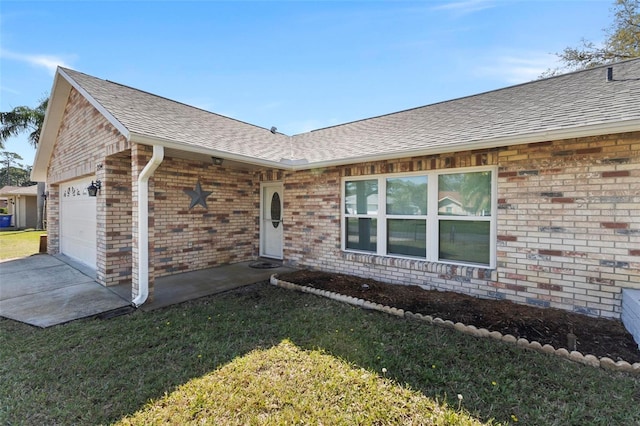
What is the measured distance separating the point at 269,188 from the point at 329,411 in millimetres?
6891

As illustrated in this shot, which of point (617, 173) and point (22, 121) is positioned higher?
point (22, 121)

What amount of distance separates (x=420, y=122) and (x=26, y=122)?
1047 inches

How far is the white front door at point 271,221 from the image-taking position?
27.5 ft

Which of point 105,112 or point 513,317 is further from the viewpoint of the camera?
point 105,112

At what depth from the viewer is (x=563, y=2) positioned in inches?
241

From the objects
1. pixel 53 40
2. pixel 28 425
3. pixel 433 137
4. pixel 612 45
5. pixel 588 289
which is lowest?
pixel 28 425

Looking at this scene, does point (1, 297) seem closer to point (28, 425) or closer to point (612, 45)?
point (28, 425)

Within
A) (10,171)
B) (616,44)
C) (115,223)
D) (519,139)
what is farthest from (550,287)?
(10,171)

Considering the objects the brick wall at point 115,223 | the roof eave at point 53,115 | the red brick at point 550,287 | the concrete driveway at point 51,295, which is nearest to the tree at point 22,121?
the roof eave at point 53,115

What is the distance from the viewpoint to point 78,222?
7.88 m

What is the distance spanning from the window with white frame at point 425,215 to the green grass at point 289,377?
1.86 metres

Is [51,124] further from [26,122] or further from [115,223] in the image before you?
[26,122]

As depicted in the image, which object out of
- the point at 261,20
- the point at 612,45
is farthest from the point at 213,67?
the point at 612,45

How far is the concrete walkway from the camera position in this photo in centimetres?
459
